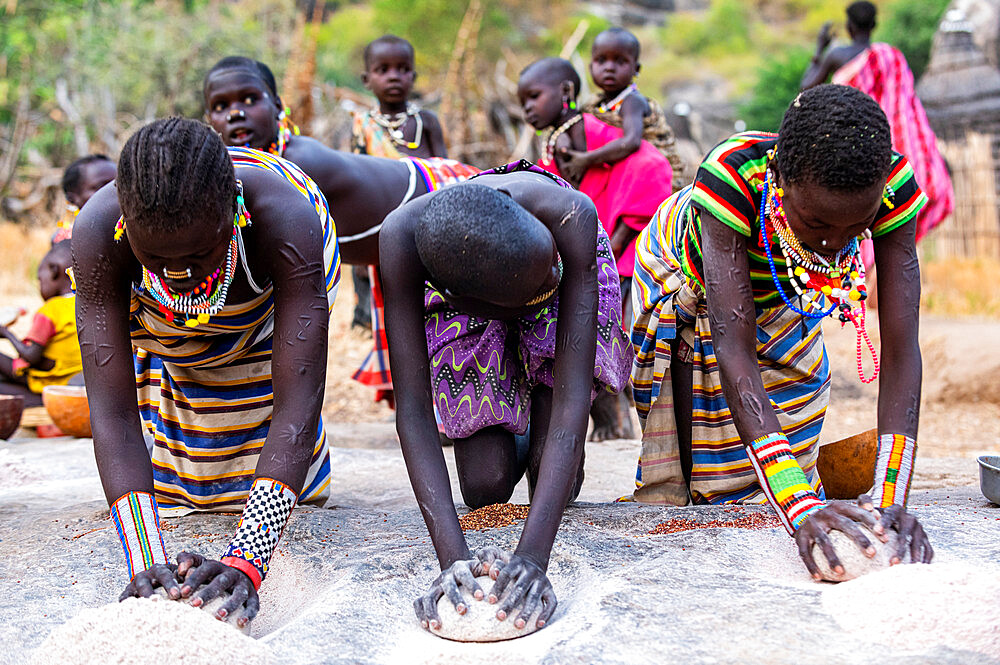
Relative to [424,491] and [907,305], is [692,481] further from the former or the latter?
[424,491]

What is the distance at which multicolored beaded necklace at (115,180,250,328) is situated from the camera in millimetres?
2045

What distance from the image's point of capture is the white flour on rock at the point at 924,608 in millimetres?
1635

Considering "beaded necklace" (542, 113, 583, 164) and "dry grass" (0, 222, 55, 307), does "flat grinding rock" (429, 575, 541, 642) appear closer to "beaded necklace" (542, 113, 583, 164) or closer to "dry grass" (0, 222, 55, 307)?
"beaded necklace" (542, 113, 583, 164)

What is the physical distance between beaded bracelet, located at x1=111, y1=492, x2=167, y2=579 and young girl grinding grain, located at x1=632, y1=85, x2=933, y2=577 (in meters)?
1.29

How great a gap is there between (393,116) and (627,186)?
141cm

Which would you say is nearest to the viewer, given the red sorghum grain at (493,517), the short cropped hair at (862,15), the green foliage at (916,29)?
the red sorghum grain at (493,517)

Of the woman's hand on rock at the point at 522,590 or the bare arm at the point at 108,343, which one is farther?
the bare arm at the point at 108,343

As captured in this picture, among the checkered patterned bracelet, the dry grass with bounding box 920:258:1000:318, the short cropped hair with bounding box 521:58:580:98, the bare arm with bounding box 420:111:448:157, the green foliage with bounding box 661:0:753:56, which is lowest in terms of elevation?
the dry grass with bounding box 920:258:1000:318

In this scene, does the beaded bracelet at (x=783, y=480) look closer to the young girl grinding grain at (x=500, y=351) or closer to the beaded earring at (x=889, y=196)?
the young girl grinding grain at (x=500, y=351)

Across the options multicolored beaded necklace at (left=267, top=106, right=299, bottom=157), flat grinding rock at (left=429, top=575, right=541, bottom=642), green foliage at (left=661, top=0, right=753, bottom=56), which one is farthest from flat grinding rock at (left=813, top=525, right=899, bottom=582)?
green foliage at (left=661, top=0, right=753, bottom=56)

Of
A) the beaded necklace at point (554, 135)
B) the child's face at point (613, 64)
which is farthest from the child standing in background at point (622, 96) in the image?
the beaded necklace at point (554, 135)

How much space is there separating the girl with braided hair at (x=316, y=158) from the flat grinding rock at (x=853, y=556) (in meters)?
2.15

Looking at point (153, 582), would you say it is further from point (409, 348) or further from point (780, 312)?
point (780, 312)

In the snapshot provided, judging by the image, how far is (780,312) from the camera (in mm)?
2586
